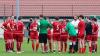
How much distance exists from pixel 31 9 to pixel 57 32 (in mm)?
22352

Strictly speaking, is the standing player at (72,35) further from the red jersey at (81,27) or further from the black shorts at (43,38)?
the black shorts at (43,38)

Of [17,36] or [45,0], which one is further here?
[45,0]

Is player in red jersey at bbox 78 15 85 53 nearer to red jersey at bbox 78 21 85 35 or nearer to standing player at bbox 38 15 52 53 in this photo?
red jersey at bbox 78 21 85 35

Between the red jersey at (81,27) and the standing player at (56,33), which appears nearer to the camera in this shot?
the red jersey at (81,27)

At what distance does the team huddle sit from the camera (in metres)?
26.9

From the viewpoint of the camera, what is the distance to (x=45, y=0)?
51281 millimetres

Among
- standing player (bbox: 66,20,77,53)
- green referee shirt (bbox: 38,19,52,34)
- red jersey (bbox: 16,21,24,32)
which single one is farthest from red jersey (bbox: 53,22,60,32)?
red jersey (bbox: 16,21,24,32)

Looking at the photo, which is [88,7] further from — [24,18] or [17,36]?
[17,36]

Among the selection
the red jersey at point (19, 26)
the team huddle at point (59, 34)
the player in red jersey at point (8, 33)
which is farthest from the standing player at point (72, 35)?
the player in red jersey at point (8, 33)

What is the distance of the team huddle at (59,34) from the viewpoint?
26.9 m

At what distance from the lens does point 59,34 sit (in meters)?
27.9

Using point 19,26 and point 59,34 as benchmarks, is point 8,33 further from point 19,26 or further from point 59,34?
point 59,34

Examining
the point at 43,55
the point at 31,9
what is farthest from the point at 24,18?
the point at 43,55

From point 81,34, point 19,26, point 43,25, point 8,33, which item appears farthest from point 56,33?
point 8,33
